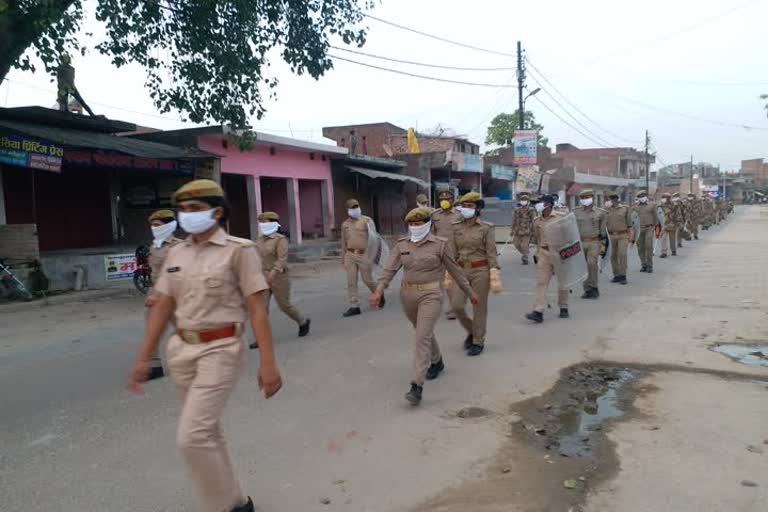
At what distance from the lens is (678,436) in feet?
13.7

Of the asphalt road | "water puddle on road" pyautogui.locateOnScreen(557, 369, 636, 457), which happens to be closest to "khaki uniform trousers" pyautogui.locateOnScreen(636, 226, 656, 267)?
the asphalt road

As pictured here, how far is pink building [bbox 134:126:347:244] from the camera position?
53.9ft

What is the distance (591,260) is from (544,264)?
2.35 metres

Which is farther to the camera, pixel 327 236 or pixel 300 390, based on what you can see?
pixel 327 236

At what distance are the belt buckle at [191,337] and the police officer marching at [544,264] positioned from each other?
6.05 meters

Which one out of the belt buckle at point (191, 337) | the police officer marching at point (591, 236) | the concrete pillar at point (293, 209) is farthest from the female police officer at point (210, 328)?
the concrete pillar at point (293, 209)

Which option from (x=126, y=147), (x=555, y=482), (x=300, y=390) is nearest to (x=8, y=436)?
(x=300, y=390)

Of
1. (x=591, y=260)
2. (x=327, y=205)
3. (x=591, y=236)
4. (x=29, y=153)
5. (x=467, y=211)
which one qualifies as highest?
(x=29, y=153)

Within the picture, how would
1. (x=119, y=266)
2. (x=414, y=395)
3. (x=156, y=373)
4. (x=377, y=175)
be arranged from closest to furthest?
(x=414, y=395), (x=156, y=373), (x=119, y=266), (x=377, y=175)

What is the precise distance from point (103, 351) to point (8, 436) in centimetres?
289

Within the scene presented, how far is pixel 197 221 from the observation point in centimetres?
302

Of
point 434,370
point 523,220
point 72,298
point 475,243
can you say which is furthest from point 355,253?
point 523,220

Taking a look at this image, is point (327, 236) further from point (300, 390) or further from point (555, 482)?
point (555, 482)

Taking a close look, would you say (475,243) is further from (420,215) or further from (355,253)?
(355,253)
